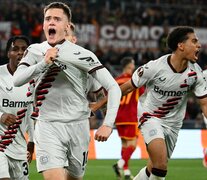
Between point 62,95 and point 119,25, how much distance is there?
62.5ft

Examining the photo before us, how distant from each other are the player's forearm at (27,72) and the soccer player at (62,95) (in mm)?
12

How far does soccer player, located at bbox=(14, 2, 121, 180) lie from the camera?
6859mm

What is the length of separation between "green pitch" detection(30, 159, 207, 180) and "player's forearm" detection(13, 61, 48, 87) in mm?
6274

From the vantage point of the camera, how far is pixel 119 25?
2592 centimetres

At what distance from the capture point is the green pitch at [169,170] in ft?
43.9

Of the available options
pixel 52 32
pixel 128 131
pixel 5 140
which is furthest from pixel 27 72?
pixel 128 131

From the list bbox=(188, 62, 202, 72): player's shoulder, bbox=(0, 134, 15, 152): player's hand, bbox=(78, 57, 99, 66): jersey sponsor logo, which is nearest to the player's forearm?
bbox=(78, 57, 99, 66): jersey sponsor logo

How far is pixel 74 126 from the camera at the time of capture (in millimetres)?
7086

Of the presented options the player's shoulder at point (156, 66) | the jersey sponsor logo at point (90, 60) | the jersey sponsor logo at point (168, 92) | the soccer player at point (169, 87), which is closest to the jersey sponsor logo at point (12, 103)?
the jersey sponsor logo at point (90, 60)

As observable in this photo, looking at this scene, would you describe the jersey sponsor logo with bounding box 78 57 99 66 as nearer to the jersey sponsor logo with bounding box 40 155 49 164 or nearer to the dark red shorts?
the jersey sponsor logo with bounding box 40 155 49 164

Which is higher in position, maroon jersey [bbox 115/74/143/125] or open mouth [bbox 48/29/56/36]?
open mouth [bbox 48/29/56/36]

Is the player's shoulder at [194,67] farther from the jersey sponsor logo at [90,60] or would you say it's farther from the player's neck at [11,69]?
the jersey sponsor logo at [90,60]

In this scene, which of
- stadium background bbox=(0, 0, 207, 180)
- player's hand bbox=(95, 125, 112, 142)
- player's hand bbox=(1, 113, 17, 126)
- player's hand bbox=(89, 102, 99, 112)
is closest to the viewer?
player's hand bbox=(95, 125, 112, 142)

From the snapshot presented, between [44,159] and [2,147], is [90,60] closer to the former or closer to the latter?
[44,159]
